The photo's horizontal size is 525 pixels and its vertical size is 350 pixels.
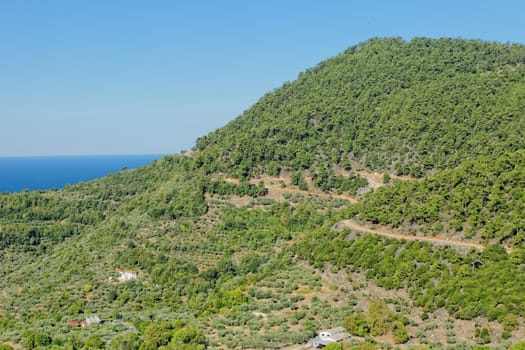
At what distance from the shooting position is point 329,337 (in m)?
35.5

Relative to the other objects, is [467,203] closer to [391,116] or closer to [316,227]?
[316,227]

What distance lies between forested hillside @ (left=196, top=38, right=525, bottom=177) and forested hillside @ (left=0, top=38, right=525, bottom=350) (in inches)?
11.8

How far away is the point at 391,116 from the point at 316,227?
28929 millimetres

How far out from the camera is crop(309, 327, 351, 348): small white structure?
34.8 meters

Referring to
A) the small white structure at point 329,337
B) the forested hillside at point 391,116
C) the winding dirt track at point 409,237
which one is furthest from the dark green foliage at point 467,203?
the forested hillside at point 391,116

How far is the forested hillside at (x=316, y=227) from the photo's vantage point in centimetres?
3734

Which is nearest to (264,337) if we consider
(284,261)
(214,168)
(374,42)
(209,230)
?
(284,261)

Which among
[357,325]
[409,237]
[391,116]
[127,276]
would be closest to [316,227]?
[409,237]

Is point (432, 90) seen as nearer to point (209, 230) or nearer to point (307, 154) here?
point (307, 154)

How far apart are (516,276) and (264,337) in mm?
17048

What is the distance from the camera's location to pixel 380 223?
49.5m

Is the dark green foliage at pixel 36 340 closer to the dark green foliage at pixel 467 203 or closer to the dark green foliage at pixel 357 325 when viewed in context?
the dark green foliage at pixel 357 325

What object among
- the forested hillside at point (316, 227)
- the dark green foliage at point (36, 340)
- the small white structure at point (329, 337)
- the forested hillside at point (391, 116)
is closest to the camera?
the small white structure at point (329, 337)

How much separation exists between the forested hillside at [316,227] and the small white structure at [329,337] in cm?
69
